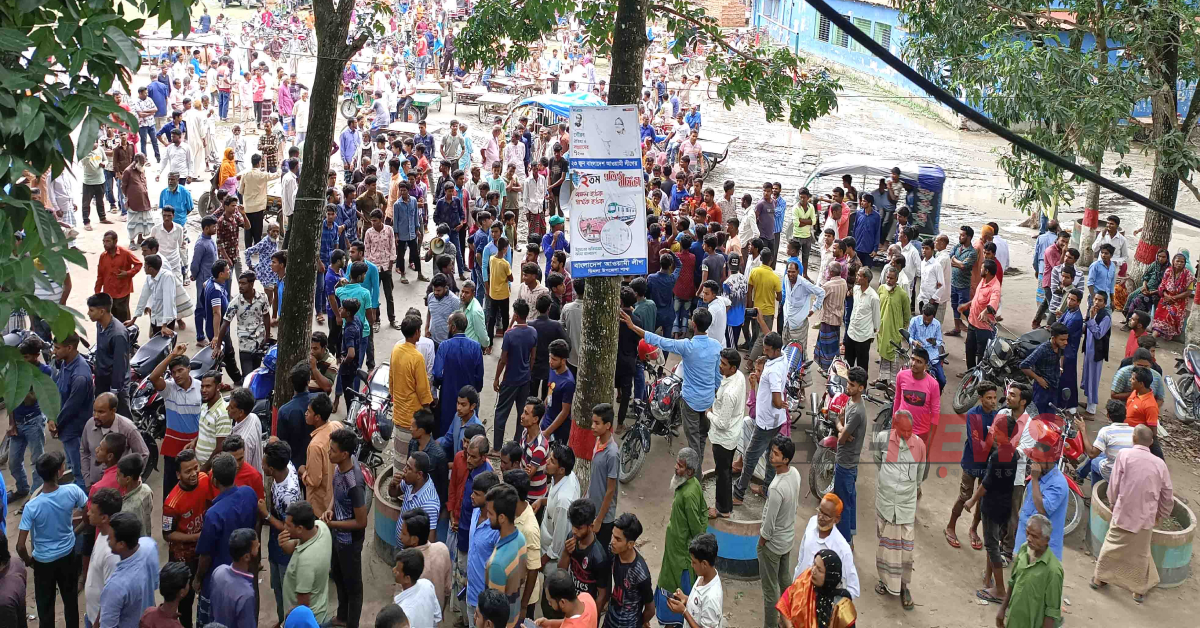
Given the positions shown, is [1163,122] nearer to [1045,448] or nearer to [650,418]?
[1045,448]

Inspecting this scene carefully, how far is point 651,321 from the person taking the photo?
391 inches

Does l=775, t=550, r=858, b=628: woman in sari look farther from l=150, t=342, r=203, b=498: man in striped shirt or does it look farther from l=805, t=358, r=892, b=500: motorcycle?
l=150, t=342, r=203, b=498: man in striped shirt

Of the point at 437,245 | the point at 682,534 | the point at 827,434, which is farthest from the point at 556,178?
the point at 682,534

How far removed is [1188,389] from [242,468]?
33.4ft

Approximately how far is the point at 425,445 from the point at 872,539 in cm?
396

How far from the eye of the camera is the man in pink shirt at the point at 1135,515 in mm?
7730

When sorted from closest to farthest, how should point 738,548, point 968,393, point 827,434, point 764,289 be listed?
point 738,548 → point 827,434 → point 968,393 → point 764,289

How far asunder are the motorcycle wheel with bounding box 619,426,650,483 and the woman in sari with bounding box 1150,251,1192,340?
Answer: 26.6 feet

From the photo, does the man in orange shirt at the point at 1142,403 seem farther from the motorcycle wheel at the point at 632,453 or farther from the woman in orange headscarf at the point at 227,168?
the woman in orange headscarf at the point at 227,168

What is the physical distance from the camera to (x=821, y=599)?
563 centimetres

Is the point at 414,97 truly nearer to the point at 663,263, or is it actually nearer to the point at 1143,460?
the point at 663,263

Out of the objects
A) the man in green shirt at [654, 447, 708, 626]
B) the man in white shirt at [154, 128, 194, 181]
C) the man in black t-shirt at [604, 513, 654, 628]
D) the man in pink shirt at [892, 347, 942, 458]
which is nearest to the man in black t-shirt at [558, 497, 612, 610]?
the man in black t-shirt at [604, 513, 654, 628]

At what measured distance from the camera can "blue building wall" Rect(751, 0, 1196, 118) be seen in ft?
129

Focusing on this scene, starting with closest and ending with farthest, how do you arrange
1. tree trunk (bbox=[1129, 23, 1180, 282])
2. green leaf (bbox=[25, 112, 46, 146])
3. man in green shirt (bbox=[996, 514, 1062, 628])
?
green leaf (bbox=[25, 112, 46, 146])
man in green shirt (bbox=[996, 514, 1062, 628])
tree trunk (bbox=[1129, 23, 1180, 282])
